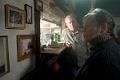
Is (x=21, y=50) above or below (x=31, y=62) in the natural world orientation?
above

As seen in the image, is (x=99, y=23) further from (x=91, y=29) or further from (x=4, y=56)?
(x=4, y=56)

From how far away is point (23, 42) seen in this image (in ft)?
3.52

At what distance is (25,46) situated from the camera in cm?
112

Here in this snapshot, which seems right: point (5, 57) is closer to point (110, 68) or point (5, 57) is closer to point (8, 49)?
point (8, 49)

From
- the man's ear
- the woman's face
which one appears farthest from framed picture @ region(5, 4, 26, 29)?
the man's ear

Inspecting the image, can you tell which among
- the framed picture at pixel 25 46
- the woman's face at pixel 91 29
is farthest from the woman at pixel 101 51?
the framed picture at pixel 25 46

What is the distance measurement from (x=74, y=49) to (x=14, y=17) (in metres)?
1.16

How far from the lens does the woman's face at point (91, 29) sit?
0.87 metres

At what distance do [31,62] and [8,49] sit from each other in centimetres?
45

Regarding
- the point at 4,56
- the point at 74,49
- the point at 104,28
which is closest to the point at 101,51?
the point at 104,28

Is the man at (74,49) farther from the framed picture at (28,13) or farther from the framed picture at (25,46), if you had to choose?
the framed picture at (28,13)

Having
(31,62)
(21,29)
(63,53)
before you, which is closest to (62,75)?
(63,53)

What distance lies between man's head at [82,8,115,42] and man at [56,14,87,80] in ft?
2.78

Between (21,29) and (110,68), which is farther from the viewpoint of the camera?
(21,29)
